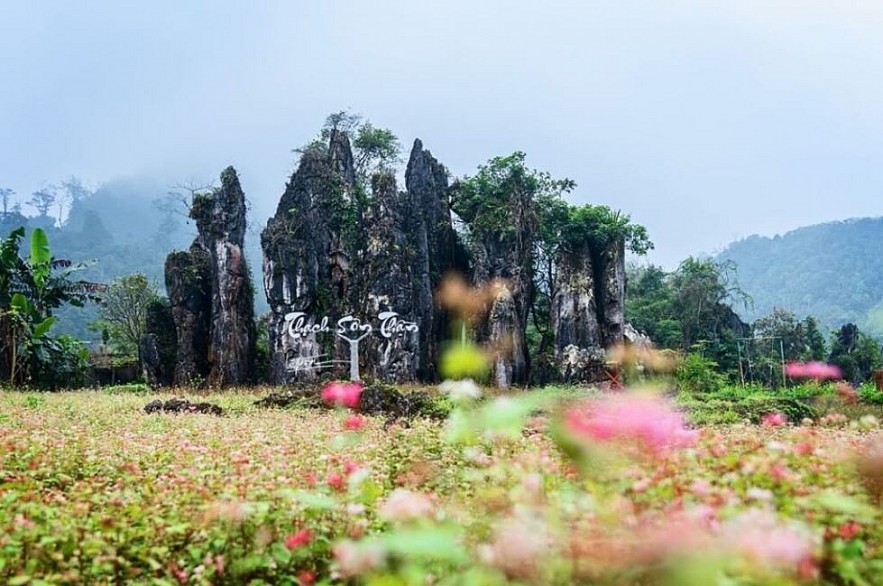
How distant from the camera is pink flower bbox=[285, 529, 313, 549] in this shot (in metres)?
3.02

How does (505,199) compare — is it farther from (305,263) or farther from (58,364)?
(58,364)

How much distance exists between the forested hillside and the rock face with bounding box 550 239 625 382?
42238mm

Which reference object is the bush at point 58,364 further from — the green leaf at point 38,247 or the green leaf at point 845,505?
the green leaf at point 845,505

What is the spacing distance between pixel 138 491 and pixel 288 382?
19.2 meters

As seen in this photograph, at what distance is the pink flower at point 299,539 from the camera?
302 centimetres

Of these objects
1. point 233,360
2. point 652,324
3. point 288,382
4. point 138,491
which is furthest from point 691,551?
point 652,324

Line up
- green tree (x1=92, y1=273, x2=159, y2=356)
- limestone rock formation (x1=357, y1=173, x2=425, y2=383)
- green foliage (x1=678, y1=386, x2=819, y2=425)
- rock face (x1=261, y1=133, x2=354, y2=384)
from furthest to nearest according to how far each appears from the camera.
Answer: green tree (x1=92, y1=273, x2=159, y2=356) < rock face (x1=261, y1=133, x2=354, y2=384) < limestone rock formation (x1=357, y1=173, x2=425, y2=383) < green foliage (x1=678, y1=386, x2=819, y2=425)

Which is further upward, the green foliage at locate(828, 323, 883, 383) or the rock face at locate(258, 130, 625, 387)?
the rock face at locate(258, 130, 625, 387)

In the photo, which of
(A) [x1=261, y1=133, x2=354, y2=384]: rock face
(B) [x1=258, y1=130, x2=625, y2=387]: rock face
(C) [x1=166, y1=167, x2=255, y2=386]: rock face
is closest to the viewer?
(B) [x1=258, y1=130, x2=625, y2=387]: rock face

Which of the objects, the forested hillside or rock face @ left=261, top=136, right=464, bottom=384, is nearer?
rock face @ left=261, top=136, right=464, bottom=384

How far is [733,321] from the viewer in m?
36.7

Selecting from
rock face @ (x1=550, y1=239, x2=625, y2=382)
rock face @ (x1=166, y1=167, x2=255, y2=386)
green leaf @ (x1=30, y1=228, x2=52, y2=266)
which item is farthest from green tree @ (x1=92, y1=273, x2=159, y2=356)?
rock face @ (x1=550, y1=239, x2=625, y2=382)

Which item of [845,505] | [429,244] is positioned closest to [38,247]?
[429,244]

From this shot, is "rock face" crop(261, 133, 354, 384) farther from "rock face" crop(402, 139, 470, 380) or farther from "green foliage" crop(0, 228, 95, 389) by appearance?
"green foliage" crop(0, 228, 95, 389)
